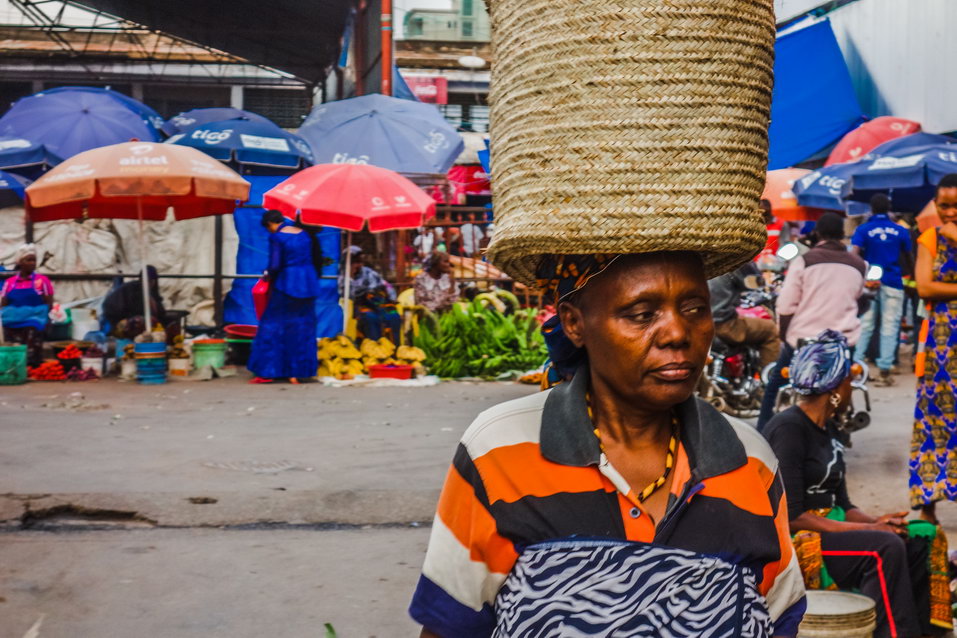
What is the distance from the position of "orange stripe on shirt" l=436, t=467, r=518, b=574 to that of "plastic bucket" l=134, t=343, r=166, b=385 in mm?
10532

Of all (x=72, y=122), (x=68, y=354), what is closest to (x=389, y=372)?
(x=68, y=354)

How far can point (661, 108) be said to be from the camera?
1811mm

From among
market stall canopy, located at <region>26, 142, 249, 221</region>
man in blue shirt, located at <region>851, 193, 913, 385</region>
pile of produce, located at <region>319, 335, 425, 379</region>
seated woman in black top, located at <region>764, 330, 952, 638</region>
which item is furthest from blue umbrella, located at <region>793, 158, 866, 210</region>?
seated woman in black top, located at <region>764, 330, 952, 638</region>

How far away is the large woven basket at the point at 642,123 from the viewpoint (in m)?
1.81

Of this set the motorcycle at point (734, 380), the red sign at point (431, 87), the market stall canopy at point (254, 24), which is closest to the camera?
the motorcycle at point (734, 380)

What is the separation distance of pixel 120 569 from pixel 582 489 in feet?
12.7

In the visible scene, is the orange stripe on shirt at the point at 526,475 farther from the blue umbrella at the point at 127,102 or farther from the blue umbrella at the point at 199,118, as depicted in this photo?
the blue umbrella at the point at 127,102

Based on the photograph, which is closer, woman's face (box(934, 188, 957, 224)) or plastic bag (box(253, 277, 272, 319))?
woman's face (box(934, 188, 957, 224))

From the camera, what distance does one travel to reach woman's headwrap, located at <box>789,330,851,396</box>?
178 inches

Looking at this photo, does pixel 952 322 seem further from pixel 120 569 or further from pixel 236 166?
pixel 236 166

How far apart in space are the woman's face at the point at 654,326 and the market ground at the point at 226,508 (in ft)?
9.22

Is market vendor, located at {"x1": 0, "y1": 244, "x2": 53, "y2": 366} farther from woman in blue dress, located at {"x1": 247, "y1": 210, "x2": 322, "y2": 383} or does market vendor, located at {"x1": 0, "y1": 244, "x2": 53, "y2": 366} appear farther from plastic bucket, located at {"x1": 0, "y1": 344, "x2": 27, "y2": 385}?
woman in blue dress, located at {"x1": 247, "y1": 210, "x2": 322, "y2": 383}

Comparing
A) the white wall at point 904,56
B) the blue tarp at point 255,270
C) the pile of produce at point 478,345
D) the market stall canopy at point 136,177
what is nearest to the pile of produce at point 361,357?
the pile of produce at point 478,345

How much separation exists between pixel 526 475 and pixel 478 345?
36.5 ft
